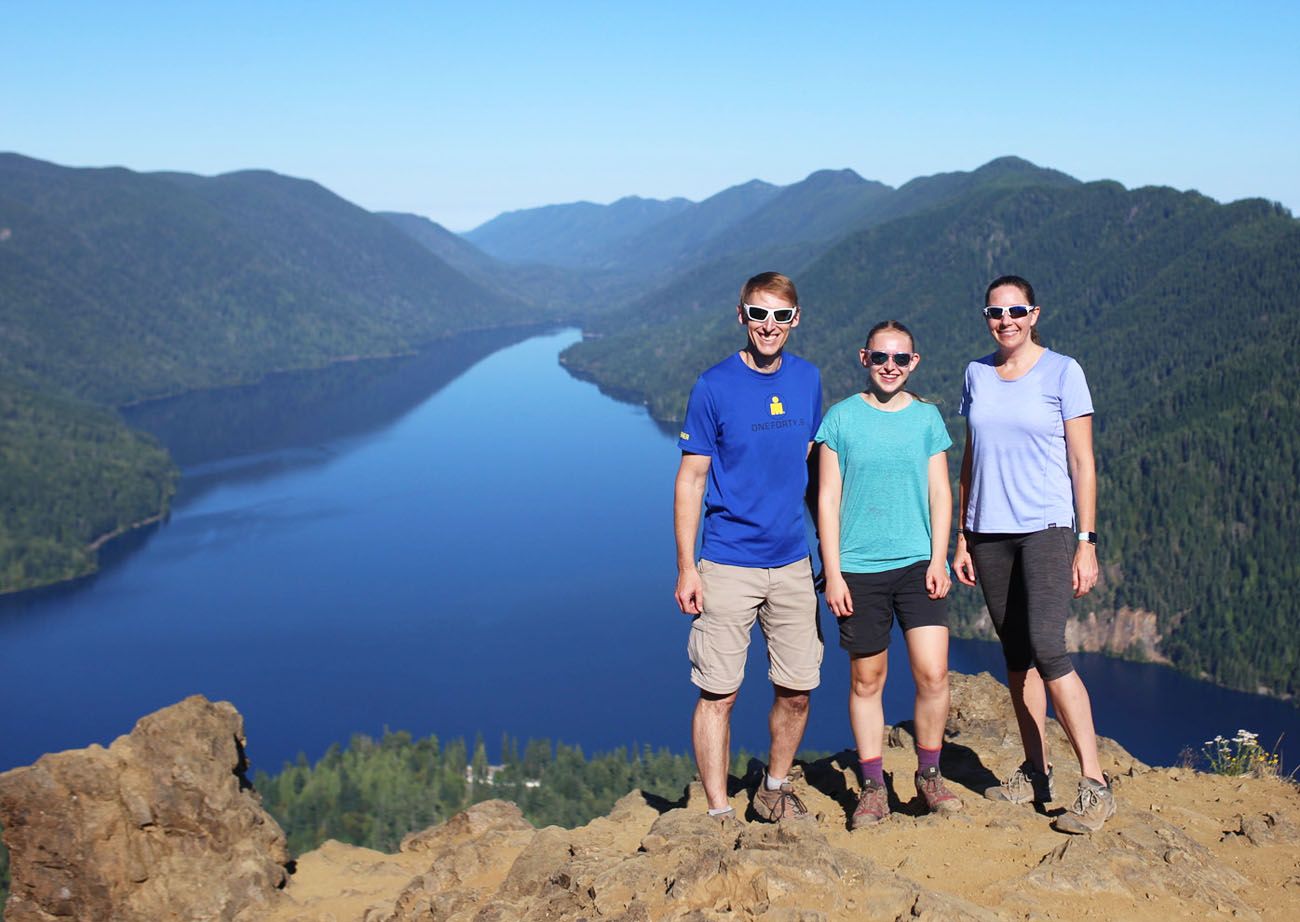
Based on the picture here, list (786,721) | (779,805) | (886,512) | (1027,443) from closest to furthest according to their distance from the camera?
1. (1027,443)
2. (886,512)
3. (786,721)
4. (779,805)

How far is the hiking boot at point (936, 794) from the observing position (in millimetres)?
8578

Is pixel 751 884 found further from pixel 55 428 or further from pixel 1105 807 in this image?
pixel 55 428

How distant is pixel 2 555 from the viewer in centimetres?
12650

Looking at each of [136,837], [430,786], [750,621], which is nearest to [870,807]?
[750,621]

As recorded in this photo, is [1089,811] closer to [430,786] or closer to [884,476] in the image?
[884,476]

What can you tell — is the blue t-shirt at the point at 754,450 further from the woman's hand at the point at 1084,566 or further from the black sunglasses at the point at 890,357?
the woman's hand at the point at 1084,566

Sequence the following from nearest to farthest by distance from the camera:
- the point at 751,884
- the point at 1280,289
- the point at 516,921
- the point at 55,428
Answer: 1. the point at 751,884
2. the point at 516,921
3. the point at 1280,289
4. the point at 55,428

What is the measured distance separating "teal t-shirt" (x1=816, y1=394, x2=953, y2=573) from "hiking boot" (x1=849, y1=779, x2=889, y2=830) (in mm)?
1770

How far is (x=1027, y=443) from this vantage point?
7977 millimetres

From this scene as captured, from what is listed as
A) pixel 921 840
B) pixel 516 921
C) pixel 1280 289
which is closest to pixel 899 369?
pixel 921 840

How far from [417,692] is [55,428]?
119096 millimetres

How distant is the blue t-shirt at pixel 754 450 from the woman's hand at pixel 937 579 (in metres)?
0.96

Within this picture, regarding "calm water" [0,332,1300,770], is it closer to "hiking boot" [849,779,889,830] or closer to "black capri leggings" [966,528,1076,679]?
"hiking boot" [849,779,889,830]

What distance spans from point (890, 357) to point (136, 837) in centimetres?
986
